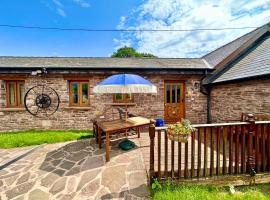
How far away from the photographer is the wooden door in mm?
9211

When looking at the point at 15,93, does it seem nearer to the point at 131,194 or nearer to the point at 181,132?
the point at 131,194

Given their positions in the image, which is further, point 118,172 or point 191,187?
point 118,172

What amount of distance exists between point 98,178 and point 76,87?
239 inches

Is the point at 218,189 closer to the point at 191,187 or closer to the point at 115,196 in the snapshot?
the point at 191,187

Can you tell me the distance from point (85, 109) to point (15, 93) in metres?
3.81

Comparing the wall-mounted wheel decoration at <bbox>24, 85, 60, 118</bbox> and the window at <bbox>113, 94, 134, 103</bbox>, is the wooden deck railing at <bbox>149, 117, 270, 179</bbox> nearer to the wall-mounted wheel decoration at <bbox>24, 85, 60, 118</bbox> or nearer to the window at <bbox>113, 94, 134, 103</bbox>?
A: the window at <bbox>113, 94, 134, 103</bbox>

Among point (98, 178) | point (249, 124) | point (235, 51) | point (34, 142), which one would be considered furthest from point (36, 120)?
point (235, 51)

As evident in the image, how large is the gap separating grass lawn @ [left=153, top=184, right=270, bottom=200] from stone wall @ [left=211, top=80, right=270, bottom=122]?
10.3 feet

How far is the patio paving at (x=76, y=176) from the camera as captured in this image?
11.1 ft

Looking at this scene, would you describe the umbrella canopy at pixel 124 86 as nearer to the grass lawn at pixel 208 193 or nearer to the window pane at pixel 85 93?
the grass lawn at pixel 208 193

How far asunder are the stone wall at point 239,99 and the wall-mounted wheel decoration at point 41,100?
8329 mm

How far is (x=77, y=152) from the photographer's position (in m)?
5.44

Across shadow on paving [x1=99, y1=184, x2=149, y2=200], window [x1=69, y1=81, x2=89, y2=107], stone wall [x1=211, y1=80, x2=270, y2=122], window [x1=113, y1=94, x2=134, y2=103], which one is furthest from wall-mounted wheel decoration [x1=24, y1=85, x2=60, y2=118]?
stone wall [x1=211, y1=80, x2=270, y2=122]

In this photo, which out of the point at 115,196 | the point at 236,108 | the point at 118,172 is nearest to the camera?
the point at 115,196
